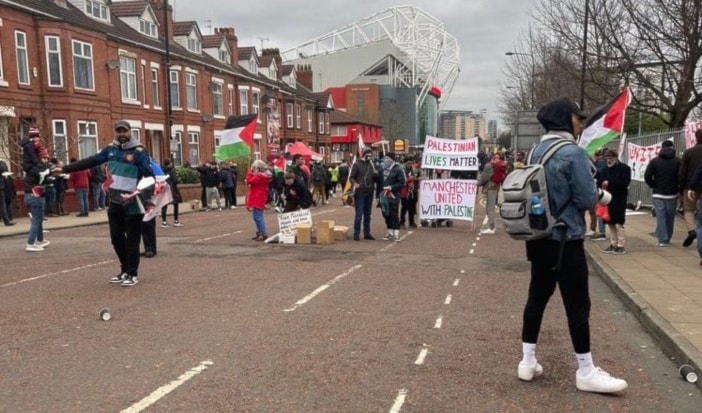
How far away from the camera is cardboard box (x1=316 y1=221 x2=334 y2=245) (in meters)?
12.1

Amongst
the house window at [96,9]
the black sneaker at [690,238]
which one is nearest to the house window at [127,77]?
the house window at [96,9]

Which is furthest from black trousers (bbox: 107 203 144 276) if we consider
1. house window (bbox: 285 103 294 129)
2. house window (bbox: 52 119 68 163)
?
house window (bbox: 285 103 294 129)

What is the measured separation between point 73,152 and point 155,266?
17803 mm

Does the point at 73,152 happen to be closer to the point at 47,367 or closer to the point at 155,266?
the point at 155,266

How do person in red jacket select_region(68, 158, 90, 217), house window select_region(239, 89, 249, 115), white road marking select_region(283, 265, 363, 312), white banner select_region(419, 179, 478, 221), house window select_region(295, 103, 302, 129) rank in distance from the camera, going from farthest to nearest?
1. house window select_region(295, 103, 302, 129)
2. house window select_region(239, 89, 249, 115)
3. person in red jacket select_region(68, 158, 90, 217)
4. white banner select_region(419, 179, 478, 221)
5. white road marking select_region(283, 265, 363, 312)

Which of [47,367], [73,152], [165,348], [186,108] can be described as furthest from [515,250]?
[186,108]

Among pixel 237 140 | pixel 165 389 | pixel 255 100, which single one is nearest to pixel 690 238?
pixel 165 389

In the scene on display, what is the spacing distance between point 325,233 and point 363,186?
130 cm

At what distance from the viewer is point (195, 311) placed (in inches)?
259

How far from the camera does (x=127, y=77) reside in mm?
29062

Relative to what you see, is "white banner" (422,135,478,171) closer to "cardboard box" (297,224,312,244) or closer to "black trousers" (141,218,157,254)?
"cardboard box" (297,224,312,244)

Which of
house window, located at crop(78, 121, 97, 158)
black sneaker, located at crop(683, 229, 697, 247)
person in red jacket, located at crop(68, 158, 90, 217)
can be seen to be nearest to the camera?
black sneaker, located at crop(683, 229, 697, 247)

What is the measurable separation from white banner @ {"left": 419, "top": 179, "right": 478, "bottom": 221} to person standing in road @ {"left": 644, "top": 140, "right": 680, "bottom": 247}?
460 centimetres

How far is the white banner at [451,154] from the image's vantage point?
1508cm
